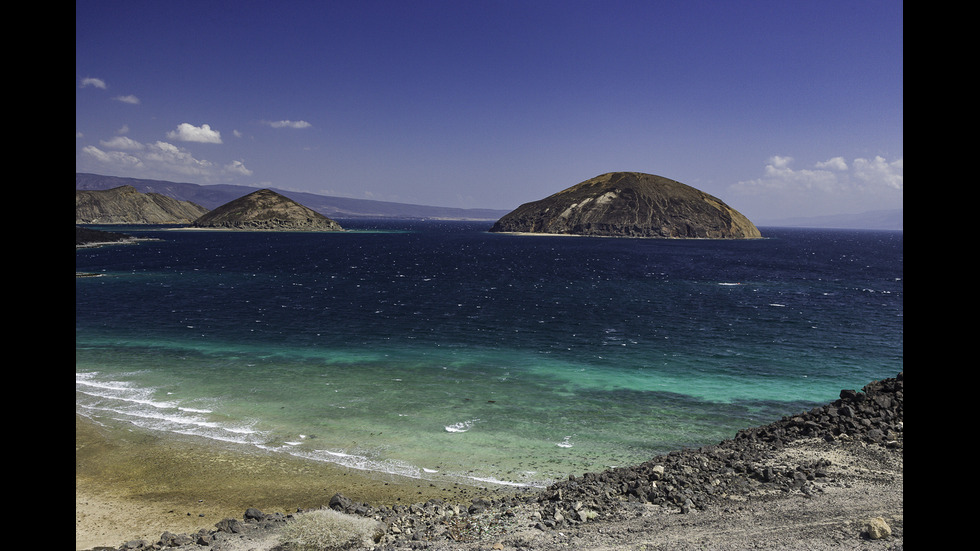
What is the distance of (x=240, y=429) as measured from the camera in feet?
76.9

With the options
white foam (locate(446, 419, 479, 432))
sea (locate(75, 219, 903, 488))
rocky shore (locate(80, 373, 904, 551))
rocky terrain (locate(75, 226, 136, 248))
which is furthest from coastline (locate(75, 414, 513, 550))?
rocky terrain (locate(75, 226, 136, 248))

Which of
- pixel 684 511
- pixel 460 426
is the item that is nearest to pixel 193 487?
pixel 460 426

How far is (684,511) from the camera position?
1449 cm

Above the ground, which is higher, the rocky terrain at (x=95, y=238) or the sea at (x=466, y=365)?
the rocky terrain at (x=95, y=238)

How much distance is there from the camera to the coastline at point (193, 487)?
15961mm

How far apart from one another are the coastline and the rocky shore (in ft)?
5.49

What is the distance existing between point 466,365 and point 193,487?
19.4 metres

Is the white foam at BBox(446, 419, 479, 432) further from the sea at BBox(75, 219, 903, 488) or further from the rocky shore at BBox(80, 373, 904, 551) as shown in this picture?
the rocky shore at BBox(80, 373, 904, 551)

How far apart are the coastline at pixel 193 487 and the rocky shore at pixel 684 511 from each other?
5.49 feet

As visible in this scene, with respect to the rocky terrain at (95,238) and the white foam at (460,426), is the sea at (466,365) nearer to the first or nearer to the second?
the white foam at (460,426)

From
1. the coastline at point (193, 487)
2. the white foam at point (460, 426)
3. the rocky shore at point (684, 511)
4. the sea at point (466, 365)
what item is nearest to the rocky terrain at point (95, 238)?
the sea at point (466, 365)
